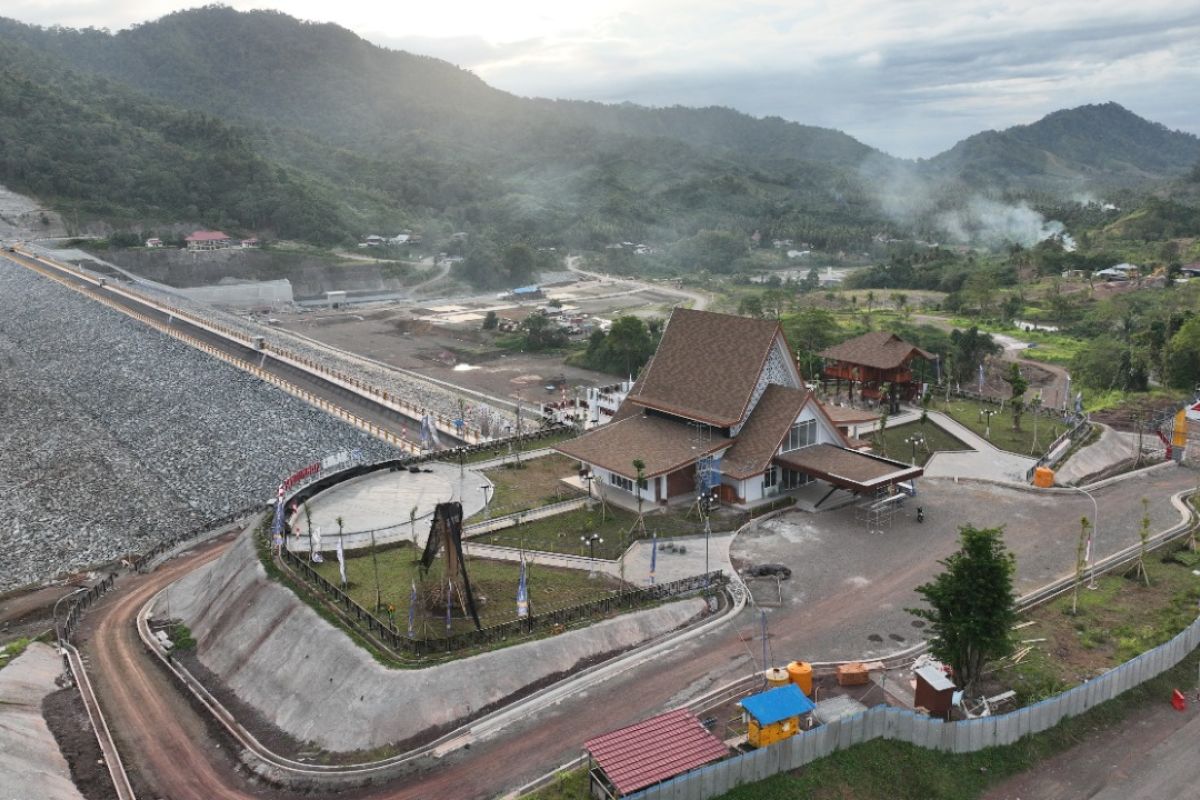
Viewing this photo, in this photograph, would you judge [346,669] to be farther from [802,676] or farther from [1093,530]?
[1093,530]

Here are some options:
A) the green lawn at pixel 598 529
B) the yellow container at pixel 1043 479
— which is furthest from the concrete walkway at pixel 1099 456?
the green lawn at pixel 598 529

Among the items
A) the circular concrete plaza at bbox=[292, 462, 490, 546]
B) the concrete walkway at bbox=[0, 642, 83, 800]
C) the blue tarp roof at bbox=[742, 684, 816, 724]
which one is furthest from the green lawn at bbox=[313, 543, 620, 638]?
the blue tarp roof at bbox=[742, 684, 816, 724]

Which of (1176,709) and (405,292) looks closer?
(1176,709)

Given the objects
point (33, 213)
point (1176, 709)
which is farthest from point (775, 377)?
point (33, 213)

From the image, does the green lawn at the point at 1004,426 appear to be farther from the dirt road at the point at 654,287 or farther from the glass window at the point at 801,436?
the dirt road at the point at 654,287

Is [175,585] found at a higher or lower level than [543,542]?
lower

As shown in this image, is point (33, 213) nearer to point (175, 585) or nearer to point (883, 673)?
point (175, 585)

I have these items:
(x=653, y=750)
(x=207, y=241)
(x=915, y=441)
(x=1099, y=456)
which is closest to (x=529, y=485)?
(x=915, y=441)

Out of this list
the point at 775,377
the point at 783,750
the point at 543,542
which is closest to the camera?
the point at 783,750
